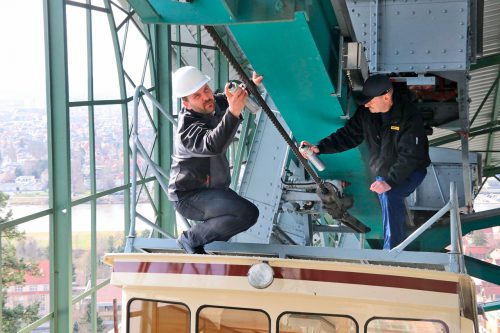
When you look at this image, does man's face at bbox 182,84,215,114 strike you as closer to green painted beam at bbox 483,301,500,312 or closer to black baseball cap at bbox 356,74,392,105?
black baseball cap at bbox 356,74,392,105

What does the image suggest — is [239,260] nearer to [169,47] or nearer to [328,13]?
[328,13]

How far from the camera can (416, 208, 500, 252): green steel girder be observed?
44.5ft

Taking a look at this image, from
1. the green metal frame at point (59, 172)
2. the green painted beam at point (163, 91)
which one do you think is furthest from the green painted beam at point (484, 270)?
the green metal frame at point (59, 172)

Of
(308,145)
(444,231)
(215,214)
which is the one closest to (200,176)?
(215,214)

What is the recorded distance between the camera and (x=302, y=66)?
6750 millimetres

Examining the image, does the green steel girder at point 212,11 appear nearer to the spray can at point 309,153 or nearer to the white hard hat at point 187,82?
the white hard hat at point 187,82

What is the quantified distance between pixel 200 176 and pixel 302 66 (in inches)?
51.6

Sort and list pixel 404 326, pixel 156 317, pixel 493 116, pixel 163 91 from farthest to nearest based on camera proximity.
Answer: pixel 493 116
pixel 163 91
pixel 156 317
pixel 404 326

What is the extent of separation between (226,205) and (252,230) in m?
3.98

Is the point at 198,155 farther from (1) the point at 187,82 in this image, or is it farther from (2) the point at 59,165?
(2) the point at 59,165

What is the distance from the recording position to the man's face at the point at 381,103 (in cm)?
739

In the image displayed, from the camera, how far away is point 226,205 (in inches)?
267

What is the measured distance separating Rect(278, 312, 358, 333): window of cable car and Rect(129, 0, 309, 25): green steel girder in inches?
87.7

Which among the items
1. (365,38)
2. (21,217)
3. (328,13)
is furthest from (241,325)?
(21,217)
